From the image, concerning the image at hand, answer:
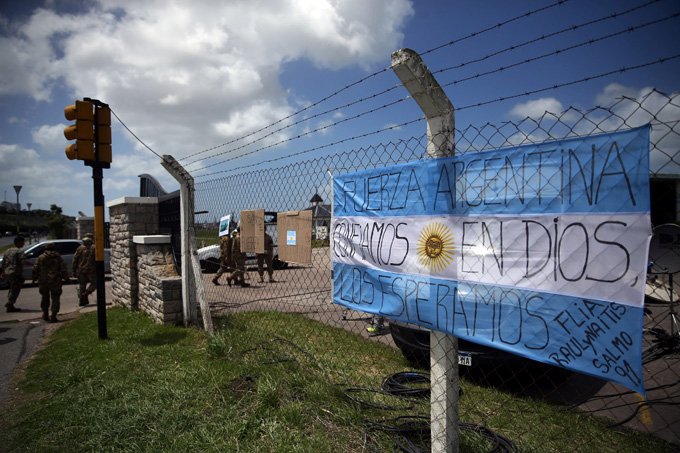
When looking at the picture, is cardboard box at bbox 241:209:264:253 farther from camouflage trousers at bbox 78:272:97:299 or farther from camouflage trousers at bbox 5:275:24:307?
camouflage trousers at bbox 5:275:24:307

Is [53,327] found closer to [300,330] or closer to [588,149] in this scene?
[300,330]

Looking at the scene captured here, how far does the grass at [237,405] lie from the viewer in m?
3.27

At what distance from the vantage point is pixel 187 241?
269 inches

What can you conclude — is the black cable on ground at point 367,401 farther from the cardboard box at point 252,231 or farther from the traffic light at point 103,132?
the traffic light at point 103,132

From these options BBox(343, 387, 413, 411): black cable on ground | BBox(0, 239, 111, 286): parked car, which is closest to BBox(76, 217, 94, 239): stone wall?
BBox(0, 239, 111, 286): parked car

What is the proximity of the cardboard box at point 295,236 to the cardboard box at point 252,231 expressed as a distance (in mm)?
650

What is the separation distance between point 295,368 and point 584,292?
3353 millimetres

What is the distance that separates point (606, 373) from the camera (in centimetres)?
200

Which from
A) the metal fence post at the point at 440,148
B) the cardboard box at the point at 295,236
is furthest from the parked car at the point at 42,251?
the metal fence post at the point at 440,148

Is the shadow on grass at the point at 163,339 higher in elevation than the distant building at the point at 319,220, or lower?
lower

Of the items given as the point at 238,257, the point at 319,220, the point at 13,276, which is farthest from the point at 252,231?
the point at 13,276

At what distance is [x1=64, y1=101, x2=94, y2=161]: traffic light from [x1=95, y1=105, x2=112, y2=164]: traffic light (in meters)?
0.13

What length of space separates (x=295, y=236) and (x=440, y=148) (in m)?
2.34

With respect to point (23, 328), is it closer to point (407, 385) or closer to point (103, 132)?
point (103, 132)
